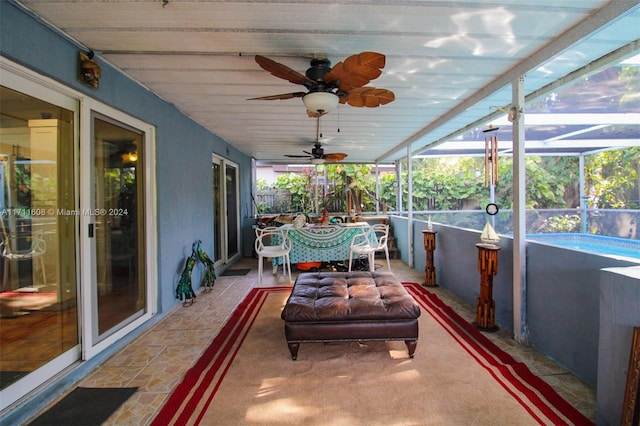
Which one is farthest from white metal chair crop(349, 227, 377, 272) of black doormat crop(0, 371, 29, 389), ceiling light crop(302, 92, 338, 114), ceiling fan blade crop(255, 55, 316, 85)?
black doormat crop(0, 371, 29, 389)

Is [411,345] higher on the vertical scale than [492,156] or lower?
lower

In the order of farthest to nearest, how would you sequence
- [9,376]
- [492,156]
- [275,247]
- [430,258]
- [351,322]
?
[275,247] → [430,258] → [492,156] → [351,322] → [9,376]

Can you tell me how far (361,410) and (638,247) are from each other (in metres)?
5.46

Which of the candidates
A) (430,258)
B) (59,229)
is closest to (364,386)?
(59,229)

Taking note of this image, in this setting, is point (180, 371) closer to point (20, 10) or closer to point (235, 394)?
point (235, 394)

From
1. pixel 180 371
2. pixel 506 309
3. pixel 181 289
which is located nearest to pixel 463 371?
pixel 506 309

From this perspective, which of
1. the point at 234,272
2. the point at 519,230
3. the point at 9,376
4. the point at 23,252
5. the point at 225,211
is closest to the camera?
the point at 9,376

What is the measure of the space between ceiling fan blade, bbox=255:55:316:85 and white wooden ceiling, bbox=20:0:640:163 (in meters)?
0.24

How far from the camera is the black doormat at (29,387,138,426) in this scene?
161 centimetres

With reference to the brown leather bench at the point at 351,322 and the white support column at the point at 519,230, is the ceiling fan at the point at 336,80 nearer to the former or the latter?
the white support column at the point at 519,230

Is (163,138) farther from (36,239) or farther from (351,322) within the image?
(351,322)

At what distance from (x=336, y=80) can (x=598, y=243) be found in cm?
608

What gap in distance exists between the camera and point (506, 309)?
8.93 ft

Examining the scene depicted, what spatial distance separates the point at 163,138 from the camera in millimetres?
3211
